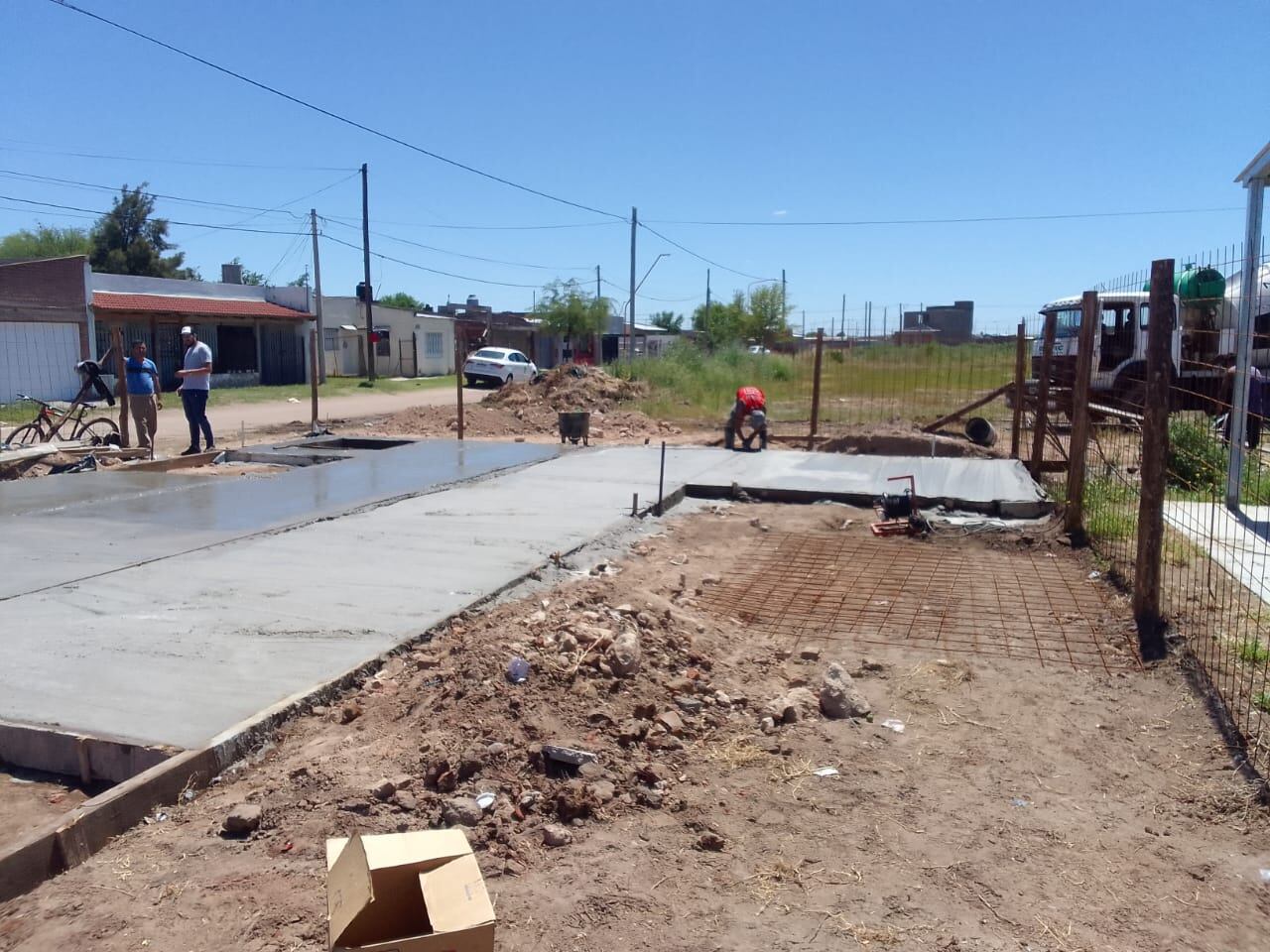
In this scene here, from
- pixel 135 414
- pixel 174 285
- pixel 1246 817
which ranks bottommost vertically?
pixel 1246 817

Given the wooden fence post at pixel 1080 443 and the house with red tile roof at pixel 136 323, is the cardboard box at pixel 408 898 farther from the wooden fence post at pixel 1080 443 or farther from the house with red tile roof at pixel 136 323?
the house with red tile roof at pixel 136 323

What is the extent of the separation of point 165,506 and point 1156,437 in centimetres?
900

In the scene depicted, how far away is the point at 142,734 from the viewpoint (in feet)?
14.8

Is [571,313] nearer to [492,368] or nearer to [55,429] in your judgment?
[492,368]

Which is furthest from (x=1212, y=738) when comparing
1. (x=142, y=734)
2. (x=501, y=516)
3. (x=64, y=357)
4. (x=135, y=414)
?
(x=64, y=357)

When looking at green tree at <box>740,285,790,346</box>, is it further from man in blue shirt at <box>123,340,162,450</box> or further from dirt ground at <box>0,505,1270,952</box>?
dirt ground at <box>0,505,1270,952</box>

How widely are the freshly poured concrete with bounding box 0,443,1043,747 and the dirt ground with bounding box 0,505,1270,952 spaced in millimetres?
602

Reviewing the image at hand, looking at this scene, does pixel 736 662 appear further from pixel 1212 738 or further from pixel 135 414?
pixel 135 414

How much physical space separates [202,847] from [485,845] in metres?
1.05

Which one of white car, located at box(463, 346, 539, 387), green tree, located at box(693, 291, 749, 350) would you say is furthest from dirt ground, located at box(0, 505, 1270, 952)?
green tree, located at box(693, 291, 749, 350)

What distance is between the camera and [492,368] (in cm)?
4031

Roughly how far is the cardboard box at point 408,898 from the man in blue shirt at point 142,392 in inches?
524

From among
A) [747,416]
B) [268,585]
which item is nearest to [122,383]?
[747,416]

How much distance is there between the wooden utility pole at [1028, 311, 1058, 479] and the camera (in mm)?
11789
